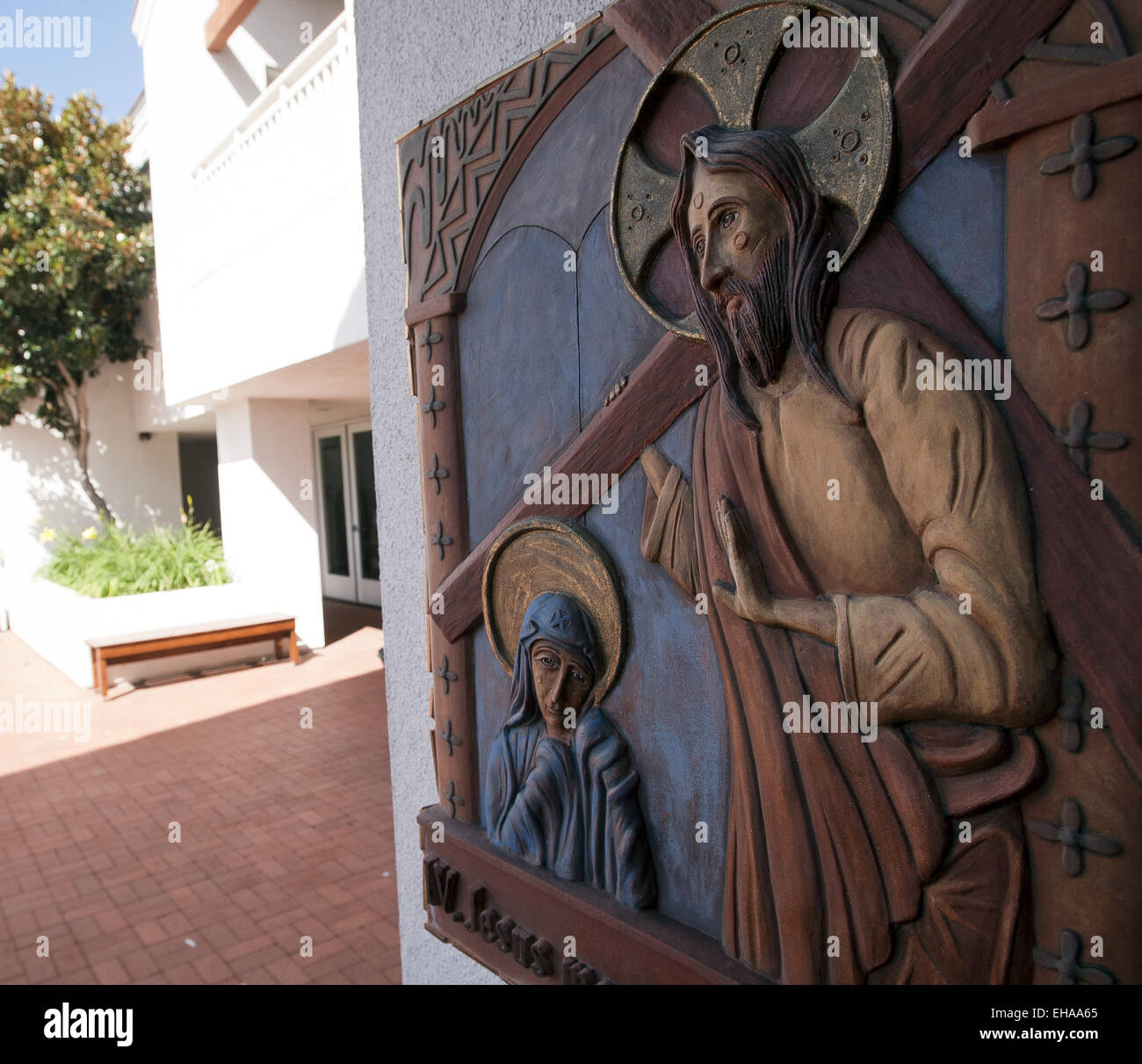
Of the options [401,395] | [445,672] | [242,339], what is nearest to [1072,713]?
[445,672]

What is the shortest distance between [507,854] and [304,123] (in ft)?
22.7

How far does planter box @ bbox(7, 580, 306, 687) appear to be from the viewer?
835 centimetres

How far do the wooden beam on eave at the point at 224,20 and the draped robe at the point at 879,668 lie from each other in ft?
28.4

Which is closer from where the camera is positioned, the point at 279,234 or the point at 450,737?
the point at 450,737

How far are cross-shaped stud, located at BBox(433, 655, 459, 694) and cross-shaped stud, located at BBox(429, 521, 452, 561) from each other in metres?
0.26

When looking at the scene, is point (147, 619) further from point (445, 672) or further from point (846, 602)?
point (846, 602)

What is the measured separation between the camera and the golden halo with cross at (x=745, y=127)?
3.87 feet

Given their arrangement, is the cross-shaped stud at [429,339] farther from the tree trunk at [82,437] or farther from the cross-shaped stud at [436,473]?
the tree trunk at [82,437]

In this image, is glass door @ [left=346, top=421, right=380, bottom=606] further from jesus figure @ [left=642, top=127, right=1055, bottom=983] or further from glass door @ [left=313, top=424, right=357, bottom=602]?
jesus figure @ [left=642, top=127, right=1055, bottom=983]

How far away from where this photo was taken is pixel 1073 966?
3.54ft

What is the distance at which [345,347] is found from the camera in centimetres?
669

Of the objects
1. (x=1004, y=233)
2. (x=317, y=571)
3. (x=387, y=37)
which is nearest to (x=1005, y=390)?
(x=1004, y=233)
